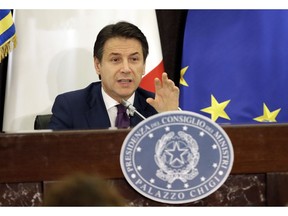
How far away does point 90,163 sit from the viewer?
1.36 m

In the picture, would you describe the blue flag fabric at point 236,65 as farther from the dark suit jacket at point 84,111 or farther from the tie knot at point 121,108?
the tie knot at point 121,108

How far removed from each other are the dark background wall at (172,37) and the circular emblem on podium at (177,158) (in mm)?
1944

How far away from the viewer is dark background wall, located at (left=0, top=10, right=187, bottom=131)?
3285mm

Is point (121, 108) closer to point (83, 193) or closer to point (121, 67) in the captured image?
point (121, 67)

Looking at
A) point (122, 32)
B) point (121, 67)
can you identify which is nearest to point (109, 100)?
point (121, 67)

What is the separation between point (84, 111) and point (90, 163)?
0.61m

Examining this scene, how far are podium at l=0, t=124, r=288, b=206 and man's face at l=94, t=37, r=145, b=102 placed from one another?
0.77 meters

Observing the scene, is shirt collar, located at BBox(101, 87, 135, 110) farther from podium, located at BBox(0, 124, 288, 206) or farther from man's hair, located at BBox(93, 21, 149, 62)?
podium, located at BBox(0, 124, 288, 206)

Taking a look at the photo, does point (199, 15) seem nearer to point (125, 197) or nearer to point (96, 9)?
point (96, 9)

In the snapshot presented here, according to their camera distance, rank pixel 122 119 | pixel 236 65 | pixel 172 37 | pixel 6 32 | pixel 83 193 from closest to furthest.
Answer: pixel 83 193 → pixel 122 119 → pixel 6 32 → pixel 236 65 → pixel 172 37

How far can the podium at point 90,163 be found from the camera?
4.46ft

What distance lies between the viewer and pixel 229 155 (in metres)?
1.34

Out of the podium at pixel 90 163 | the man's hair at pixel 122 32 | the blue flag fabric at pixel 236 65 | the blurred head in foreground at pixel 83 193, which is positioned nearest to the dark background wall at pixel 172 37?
the blue flag fabric at pixel 236 65

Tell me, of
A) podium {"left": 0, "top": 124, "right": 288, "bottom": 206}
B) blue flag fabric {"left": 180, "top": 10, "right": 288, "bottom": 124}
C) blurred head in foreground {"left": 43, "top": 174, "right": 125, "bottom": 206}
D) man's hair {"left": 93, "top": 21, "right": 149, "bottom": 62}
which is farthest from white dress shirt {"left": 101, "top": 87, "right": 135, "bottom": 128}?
blurred head in foreground {"left": 43, "top": 174, "right": 125, "bottom": 206}
